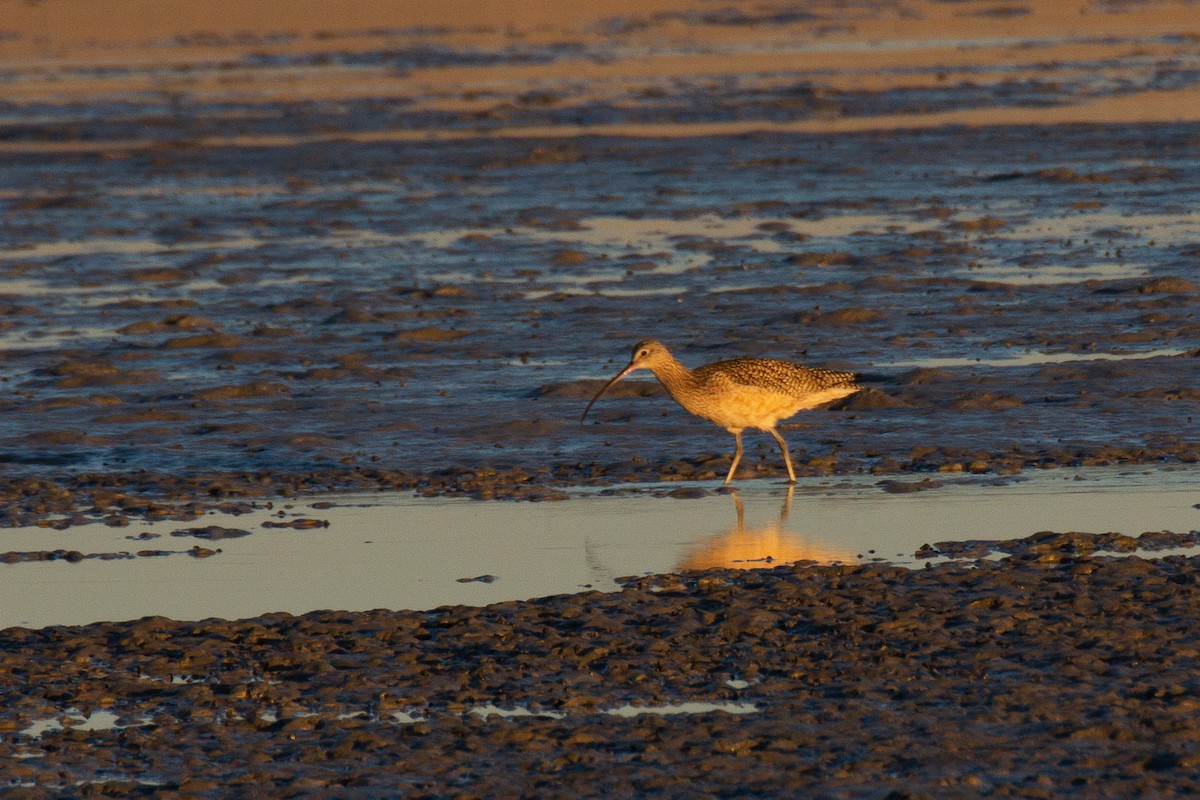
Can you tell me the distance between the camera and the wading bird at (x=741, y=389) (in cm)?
1220

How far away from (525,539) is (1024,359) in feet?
19.1

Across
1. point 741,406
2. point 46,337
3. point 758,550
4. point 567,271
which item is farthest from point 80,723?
point 567,271

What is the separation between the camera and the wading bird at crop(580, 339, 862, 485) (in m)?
12.2

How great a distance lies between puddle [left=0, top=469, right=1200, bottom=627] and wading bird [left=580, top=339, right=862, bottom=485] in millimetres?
413

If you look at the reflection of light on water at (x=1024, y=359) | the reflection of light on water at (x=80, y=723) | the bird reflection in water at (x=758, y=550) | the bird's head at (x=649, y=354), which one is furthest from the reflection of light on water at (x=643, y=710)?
the reflection of light on water at (x=1024, y=359)

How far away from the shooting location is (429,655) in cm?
848

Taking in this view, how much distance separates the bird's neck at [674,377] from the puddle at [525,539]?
2.26ft

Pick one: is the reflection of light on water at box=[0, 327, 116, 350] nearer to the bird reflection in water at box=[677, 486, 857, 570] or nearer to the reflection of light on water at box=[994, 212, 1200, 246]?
the bird reflection in water at box=[677, 486, 857, 570]

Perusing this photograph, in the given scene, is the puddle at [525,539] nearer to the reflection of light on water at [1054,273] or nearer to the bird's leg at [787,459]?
the bird's leg at [787,459]

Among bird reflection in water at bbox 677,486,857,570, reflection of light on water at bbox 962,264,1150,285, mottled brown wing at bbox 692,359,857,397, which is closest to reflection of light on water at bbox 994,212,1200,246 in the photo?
reflection of light on water at bbox 962,264,1150,285

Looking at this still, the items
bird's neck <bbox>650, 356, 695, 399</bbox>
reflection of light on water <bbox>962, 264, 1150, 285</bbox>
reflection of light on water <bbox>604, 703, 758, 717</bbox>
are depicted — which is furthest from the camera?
reflection of light on water <bbox>962, 264, 1150, 285</bbox>

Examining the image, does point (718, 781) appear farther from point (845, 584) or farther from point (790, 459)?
point (790, 459)

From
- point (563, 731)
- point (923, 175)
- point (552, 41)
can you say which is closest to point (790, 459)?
point (563, 731)

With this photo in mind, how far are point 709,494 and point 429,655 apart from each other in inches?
142
